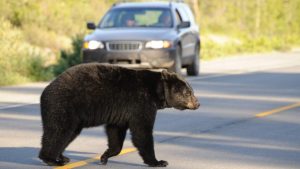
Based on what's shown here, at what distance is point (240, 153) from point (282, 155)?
493 millimetres

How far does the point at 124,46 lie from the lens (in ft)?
72.8

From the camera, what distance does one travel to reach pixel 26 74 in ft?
76.3

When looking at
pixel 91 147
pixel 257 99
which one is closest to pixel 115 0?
pixel 257 99

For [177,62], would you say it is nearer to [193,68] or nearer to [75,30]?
[193,68]

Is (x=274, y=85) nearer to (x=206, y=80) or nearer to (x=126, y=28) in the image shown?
(x=206, y=80)

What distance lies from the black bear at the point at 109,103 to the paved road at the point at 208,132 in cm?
56

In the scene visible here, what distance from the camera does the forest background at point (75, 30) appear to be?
2356 centimetres

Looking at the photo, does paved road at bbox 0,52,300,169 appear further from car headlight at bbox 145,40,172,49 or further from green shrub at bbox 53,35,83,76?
green shrub at bbox 53,35,83,76

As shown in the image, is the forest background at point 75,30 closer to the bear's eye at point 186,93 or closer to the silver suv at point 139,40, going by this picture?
the silver suv at point 139,40

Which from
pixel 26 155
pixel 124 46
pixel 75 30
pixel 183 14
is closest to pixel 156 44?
pixel 124 46

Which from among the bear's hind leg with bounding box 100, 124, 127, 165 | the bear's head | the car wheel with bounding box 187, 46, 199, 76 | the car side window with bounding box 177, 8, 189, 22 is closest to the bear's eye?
the bear's head

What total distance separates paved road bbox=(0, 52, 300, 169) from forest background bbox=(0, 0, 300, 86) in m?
1.86

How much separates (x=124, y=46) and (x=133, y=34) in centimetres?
34

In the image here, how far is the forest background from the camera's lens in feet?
77.3
